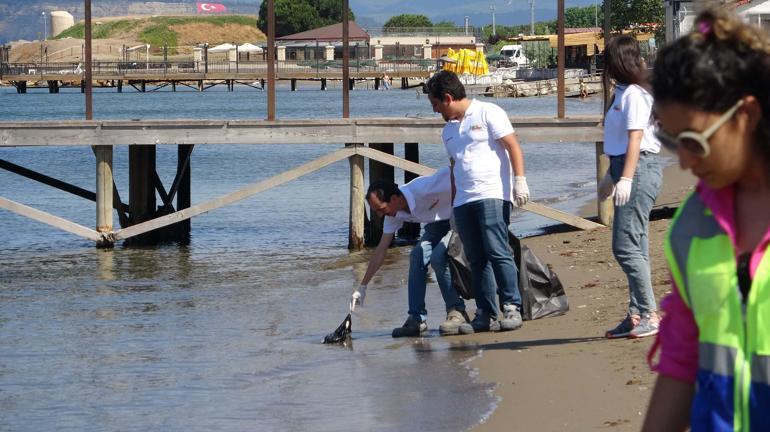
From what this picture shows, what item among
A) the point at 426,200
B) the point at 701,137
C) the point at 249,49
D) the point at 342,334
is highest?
the point at 249,49

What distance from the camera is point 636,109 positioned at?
6.19 metres

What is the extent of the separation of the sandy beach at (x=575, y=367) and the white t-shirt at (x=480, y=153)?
35.4 inches

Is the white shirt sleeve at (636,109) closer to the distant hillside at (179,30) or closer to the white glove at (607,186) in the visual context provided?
the white glove at (607,186)

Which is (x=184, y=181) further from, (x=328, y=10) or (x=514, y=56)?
(x=328, y=10)

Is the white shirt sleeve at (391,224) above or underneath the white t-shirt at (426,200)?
underneath

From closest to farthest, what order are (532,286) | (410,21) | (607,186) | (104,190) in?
(607,186), (532,286), (104,190), (410,21)

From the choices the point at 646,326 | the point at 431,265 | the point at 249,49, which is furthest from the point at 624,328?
the point at 249,49

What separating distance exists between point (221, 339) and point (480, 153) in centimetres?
266

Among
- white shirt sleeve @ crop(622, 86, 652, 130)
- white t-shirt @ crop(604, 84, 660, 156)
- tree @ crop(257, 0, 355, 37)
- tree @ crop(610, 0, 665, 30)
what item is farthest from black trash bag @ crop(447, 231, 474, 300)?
tree @ crop(257, 0, 355, 37)

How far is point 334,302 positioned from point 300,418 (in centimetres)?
443

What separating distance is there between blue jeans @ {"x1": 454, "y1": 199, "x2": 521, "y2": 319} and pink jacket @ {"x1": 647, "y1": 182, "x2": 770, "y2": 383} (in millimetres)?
4814

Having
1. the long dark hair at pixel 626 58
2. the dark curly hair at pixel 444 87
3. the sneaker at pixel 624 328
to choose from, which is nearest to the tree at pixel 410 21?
the dark curly hair at pixel 444 87

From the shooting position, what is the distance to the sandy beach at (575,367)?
17.5 feet

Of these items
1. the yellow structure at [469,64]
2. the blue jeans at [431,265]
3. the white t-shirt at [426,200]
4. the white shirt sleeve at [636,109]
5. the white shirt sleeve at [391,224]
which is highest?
the yellow structure at [469,64]
